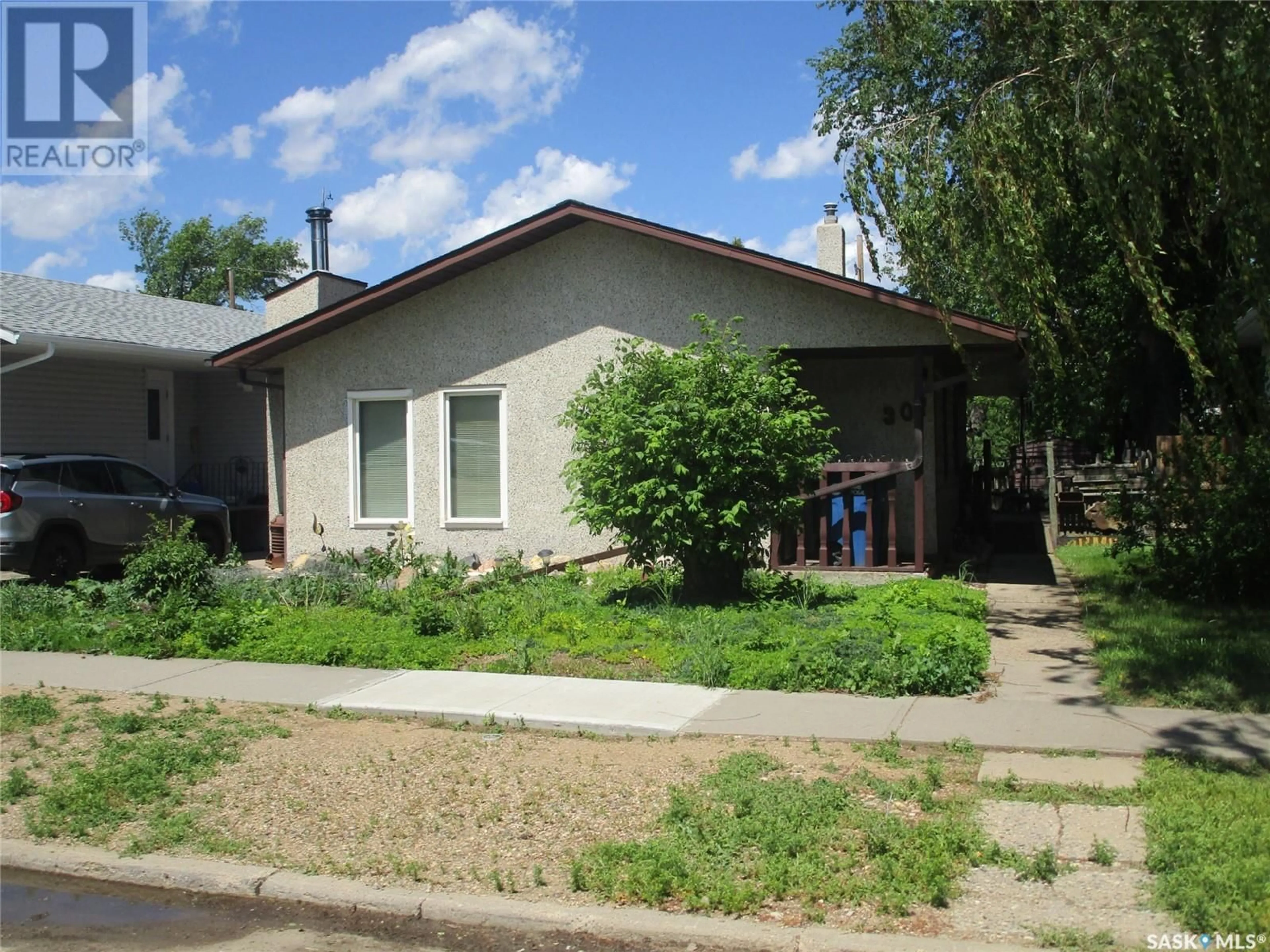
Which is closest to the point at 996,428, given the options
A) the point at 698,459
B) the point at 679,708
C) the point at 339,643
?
the point at 698,459

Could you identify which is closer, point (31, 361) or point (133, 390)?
point (31, 361)

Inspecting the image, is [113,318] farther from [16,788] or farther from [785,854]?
[785,854]

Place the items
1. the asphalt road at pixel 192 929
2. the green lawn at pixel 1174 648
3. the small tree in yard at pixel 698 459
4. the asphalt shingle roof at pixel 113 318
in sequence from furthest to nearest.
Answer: the asphalt shingle roof at pixel 113 318, the small tree in yard at pixel 698 459, the green lawn at pixel 1174 648, the asphalt road at pixel 192 929

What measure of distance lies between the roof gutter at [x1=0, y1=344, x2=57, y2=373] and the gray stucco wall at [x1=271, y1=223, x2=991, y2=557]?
Answer: 370 cm

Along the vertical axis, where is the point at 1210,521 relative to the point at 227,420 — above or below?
below

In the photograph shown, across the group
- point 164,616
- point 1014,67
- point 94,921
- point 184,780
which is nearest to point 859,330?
point 1014,67

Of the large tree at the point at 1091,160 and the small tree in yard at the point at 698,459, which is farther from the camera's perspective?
the small tree in yard at the point at 698,459

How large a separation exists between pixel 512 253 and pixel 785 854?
10646 mm

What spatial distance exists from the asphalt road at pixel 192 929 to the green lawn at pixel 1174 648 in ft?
16.1

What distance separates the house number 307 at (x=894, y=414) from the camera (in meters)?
14.3

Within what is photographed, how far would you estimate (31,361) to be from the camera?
1670 centimetres

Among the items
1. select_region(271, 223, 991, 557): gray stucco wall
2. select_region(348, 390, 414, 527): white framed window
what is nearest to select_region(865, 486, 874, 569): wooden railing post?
select_region(271, 223, 991, 557): gray stucco wall

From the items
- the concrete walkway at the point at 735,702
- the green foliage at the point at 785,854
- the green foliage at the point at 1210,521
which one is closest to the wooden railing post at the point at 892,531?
the green foliage at the point at 1210,521

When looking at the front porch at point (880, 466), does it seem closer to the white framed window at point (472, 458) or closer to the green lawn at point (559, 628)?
the green lawn at point (559, 628)
